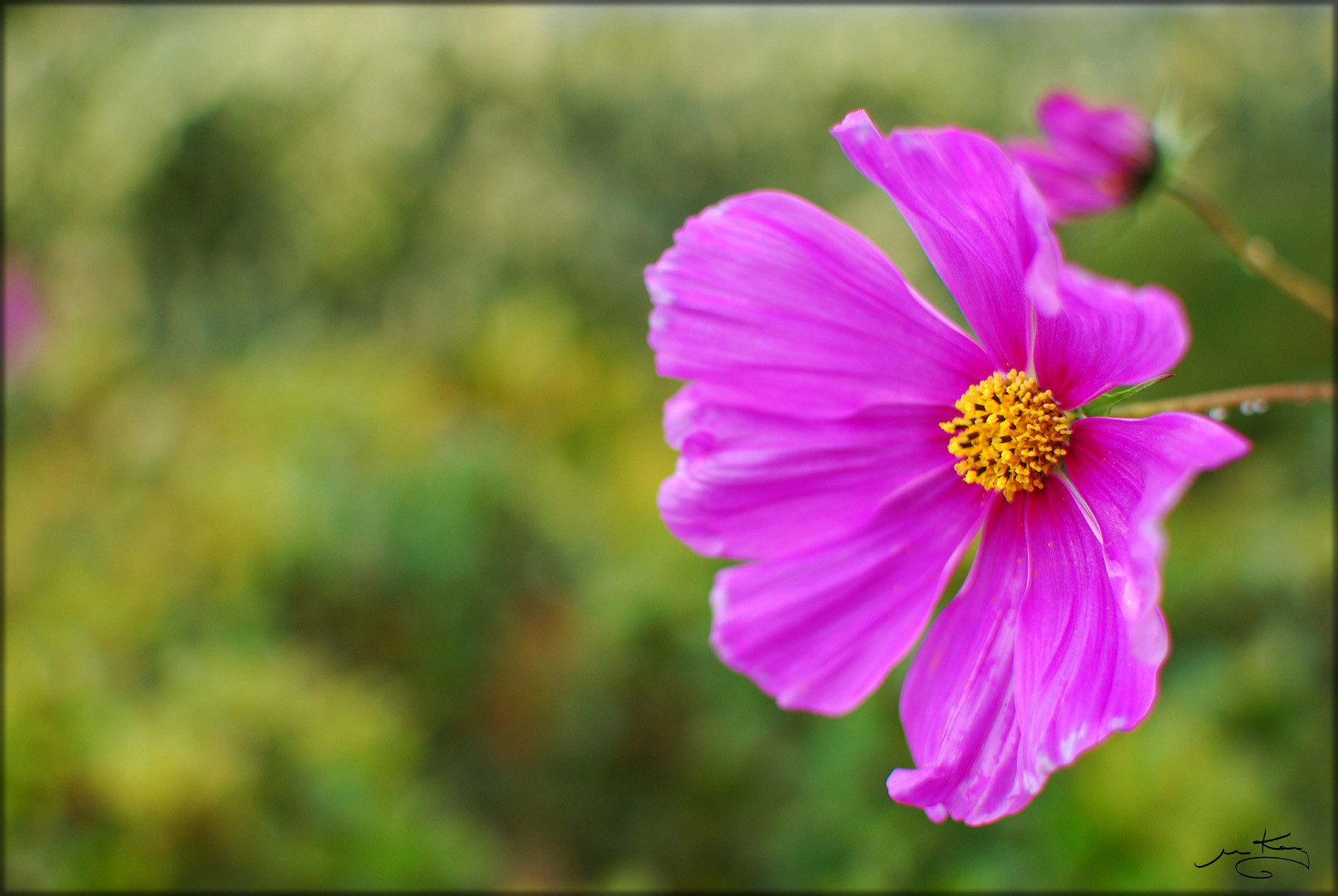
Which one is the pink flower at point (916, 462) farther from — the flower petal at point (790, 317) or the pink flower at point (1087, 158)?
Answer: the pink flower at point (1087, 158)

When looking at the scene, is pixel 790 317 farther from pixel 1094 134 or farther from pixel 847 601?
pixel 1094 134

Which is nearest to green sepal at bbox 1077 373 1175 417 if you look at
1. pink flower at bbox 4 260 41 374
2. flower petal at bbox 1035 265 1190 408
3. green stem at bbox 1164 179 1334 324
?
flower petal at bbox 1035 265 1190 408

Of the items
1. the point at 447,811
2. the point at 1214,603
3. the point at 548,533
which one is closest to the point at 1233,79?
the point at 1214,603

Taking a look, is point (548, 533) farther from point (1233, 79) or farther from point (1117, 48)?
point (1117, 48)

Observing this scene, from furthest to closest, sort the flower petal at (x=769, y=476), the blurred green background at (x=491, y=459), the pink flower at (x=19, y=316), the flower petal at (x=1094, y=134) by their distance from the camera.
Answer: the pink flower at (x=19, y=316)
the blurred green background at (x=491, y=459)
the flower petal at (x=1094, y=134)
the flower petal at (x=769, y=476)

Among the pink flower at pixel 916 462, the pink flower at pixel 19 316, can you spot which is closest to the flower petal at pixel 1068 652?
the pink flower at pixel 916 462

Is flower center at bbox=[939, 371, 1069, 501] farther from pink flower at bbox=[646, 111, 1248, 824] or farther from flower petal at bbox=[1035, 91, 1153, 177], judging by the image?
flower petal at bbox=[1035, 91, 1153, 177]

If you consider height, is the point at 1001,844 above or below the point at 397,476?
below
